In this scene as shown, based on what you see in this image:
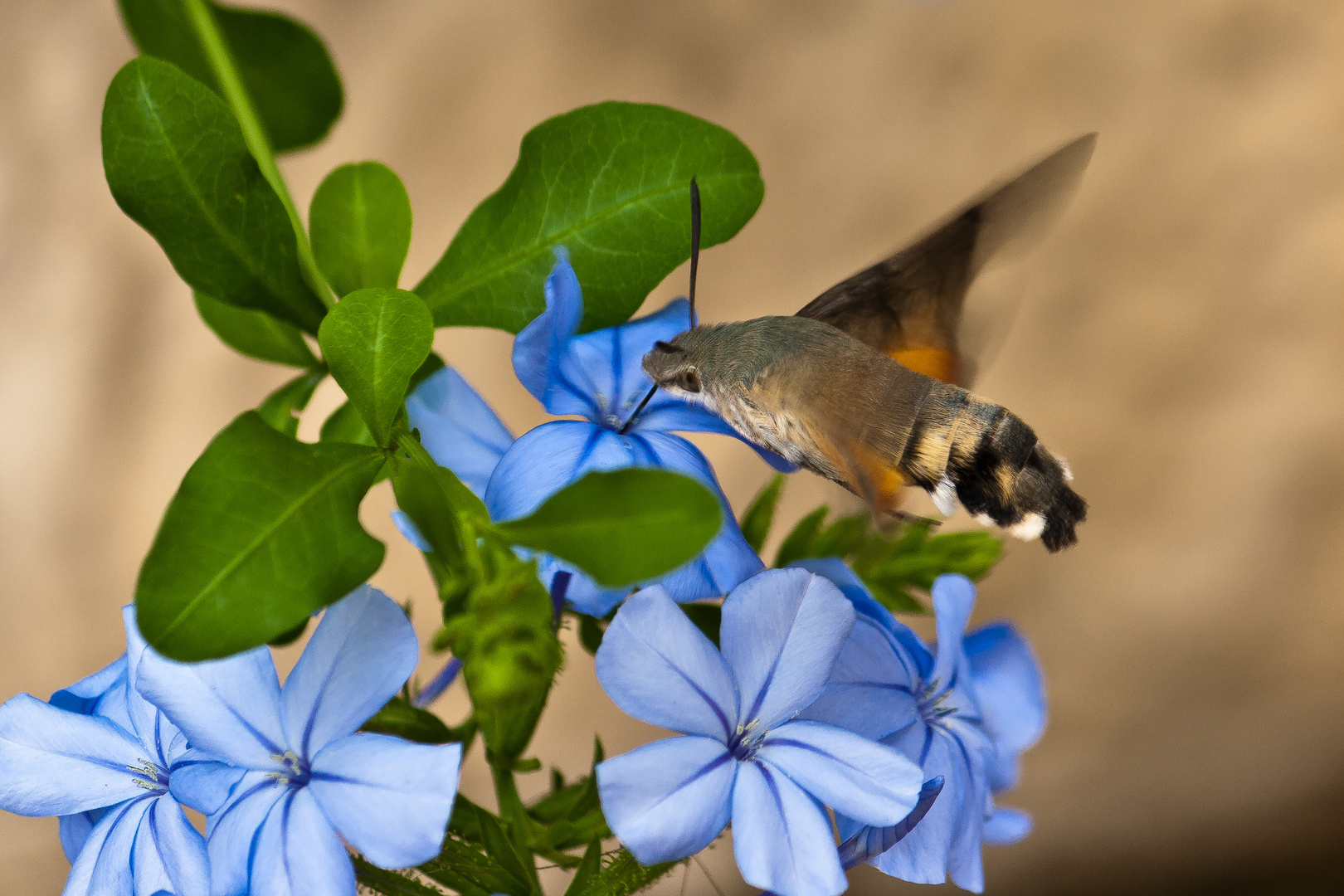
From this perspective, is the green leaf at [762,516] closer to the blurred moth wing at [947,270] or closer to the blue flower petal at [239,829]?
the blurred moth wing at [947,270]

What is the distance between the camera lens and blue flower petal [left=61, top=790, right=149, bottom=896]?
0.48 meters

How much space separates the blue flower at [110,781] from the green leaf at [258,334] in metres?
0.22

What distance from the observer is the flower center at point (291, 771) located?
46 cm

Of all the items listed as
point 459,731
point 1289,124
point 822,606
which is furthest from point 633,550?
point 1289,124

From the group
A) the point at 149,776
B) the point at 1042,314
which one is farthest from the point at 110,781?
the point at 1042,314

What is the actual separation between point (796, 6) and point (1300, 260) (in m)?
0.79

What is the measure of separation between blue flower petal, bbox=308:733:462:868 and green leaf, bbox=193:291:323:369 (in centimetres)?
33

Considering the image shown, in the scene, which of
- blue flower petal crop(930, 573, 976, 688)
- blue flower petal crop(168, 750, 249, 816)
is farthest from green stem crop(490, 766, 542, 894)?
blue flower petal crop(930, 573, 976, 688)

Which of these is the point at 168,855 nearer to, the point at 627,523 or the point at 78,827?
the point at 78,827

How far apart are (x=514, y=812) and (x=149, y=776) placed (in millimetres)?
177

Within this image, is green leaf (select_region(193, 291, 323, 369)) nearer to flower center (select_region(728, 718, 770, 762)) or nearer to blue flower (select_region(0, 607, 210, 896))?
blue flower (select_region(0, 607, 210, 896))

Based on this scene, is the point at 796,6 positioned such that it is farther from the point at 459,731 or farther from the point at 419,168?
the point at 459,731

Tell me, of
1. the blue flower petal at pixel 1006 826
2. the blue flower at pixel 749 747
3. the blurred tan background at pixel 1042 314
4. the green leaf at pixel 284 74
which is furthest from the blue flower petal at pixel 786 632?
the blurred tan background at pixel 1042 314

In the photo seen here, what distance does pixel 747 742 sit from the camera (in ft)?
1.60
